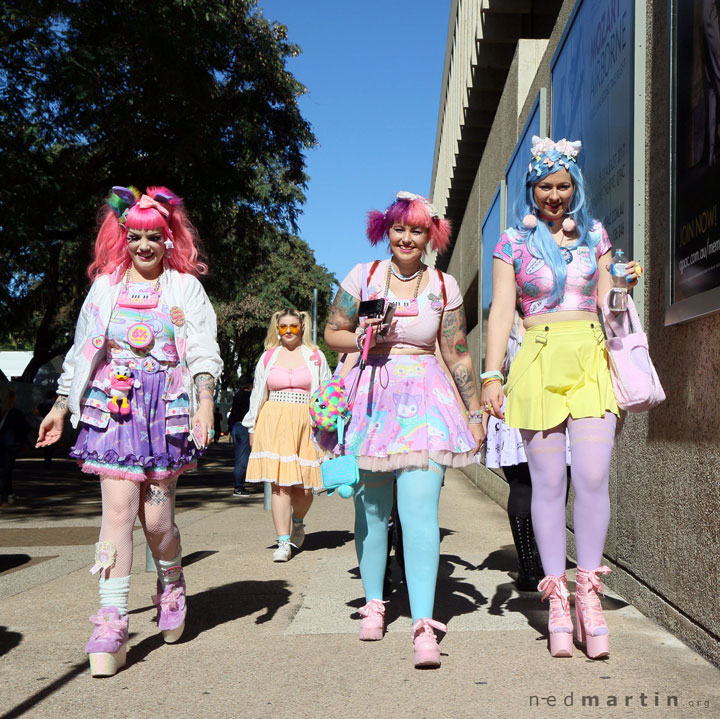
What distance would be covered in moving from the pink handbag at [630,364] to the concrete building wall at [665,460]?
0.25 metres

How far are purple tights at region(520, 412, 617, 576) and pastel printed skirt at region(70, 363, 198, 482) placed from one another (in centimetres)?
157

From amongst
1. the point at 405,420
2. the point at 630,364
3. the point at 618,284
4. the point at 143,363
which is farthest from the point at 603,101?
the point at 143,363

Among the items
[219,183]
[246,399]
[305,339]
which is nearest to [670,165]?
[305,339]

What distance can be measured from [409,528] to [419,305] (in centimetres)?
104

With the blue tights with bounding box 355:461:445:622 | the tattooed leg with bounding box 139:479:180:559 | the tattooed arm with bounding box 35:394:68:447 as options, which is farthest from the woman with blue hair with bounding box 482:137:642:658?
the tattooed arm with bounding box 35:394:68:447

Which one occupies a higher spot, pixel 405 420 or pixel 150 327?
pixel 150 327

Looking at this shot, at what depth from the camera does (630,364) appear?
12.5 ft

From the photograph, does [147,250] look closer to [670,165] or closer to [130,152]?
[670,165]

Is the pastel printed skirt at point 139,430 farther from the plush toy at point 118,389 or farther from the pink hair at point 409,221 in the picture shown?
the pink hair at point 409,221

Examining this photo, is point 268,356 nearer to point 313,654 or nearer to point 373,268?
point 373,268

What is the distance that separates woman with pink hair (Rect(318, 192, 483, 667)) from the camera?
4047 millimetres

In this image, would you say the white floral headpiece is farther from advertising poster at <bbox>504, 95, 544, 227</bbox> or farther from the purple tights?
advertising poster at <bbox>504, 95, 544, 227</bbox>

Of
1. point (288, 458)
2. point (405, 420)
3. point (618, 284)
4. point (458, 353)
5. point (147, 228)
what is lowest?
point (288, 458)

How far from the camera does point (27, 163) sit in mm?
13883
